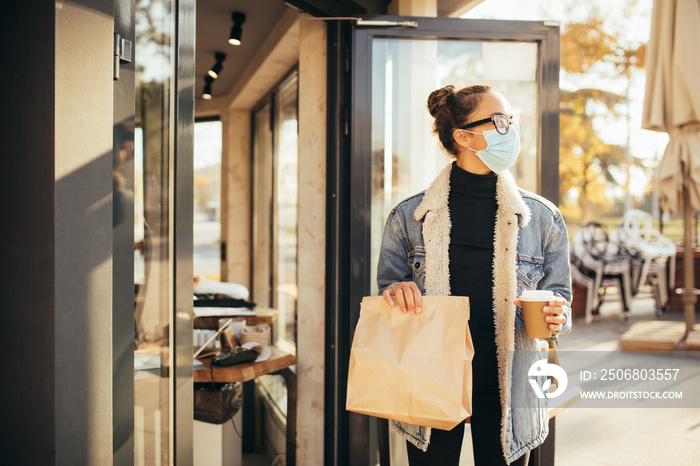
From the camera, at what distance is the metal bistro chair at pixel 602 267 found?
6.60 m

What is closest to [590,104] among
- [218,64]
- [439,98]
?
[218,64]

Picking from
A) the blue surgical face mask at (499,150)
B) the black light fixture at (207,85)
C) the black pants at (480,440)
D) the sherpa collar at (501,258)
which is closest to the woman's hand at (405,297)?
the sherpa collar at (501,258)

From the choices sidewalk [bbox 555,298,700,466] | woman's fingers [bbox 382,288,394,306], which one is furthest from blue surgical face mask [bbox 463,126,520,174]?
sidewalk [bbox 555,298,700,466]

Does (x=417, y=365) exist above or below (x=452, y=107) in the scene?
below

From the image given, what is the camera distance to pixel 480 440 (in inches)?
61.8

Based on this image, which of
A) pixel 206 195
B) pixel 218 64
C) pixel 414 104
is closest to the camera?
pixel 414 104

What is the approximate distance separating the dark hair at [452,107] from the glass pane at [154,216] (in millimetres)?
888

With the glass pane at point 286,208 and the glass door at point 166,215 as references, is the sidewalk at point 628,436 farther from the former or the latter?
the glass door at point 166,215

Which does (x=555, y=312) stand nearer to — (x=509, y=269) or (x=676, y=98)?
(x=509, y=269)

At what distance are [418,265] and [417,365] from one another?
0.40 m

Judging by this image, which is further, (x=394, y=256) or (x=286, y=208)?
(x=286, y=208)

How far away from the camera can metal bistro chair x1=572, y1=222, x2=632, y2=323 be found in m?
6.60

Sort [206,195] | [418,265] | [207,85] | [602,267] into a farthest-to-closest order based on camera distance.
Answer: [206,195] → [602,267] → [207,85] → [418,265]

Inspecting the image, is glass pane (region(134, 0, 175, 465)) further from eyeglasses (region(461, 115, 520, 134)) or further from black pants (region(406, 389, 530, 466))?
eyeglasses (region(461, 115, 520, 134))
